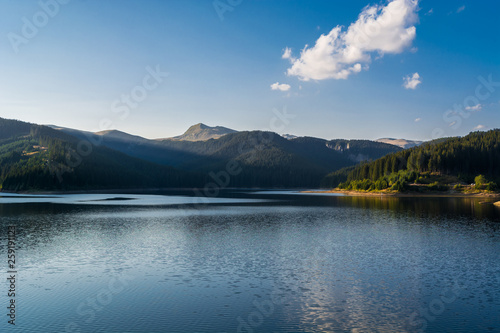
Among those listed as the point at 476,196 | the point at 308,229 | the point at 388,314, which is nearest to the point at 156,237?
the point at 308,229

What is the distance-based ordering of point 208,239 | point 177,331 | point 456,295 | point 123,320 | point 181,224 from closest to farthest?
point 177,331 < point 123,320 < point 456,295 < point 208,239 < point 181,224

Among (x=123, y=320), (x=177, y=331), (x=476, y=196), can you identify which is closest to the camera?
(x=177, y=331)

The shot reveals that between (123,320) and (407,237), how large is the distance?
4388cm

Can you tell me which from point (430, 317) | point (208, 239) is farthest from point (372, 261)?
point (208, 239)

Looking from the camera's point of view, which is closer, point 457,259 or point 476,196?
point 457,259

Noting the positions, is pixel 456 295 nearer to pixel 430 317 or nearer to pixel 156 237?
pixel 430 317

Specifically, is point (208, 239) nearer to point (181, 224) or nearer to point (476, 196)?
point (181, 224)

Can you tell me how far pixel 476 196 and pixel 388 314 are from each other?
613ft

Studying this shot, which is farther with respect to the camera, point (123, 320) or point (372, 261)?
point (372, 261)

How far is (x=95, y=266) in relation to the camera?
1395 inches

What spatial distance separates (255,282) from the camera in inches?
1162

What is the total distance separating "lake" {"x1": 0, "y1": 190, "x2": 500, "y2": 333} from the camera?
21422 millimetres

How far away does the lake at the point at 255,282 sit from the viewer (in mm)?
21422

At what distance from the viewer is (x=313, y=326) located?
2039 cm
